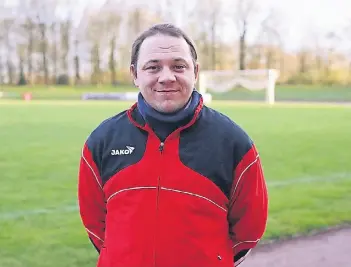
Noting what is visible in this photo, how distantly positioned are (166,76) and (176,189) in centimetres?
41

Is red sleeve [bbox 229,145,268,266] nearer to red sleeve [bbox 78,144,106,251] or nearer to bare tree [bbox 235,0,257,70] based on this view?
red sleeve [bbox 78,144,106,251]

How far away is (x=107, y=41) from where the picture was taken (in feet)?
215

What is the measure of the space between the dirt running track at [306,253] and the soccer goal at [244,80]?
1310 inches

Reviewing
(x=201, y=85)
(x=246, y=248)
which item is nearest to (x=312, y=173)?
(x=246, y=248)

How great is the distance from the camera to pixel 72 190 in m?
7.75

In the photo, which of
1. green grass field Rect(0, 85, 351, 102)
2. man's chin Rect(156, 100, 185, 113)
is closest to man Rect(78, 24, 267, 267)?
man's chin Rect(156, 100, 185, 113)

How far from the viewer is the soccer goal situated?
39250 mm

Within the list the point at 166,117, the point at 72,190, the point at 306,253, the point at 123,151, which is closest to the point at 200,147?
the point at 166,117

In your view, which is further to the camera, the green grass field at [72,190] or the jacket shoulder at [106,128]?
the green grass field at [72,190]

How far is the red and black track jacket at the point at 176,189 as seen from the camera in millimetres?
1984

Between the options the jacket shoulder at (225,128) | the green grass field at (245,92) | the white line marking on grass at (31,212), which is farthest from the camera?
the green grass field at (245,92)

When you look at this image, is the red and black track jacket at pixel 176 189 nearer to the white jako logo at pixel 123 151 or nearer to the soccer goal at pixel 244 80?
the white jako logo at pixel 123 151

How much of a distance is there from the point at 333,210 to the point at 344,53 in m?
53.5

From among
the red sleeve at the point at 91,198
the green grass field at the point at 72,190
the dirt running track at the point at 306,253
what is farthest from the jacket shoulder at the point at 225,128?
the green grass field at the point at 72,190
